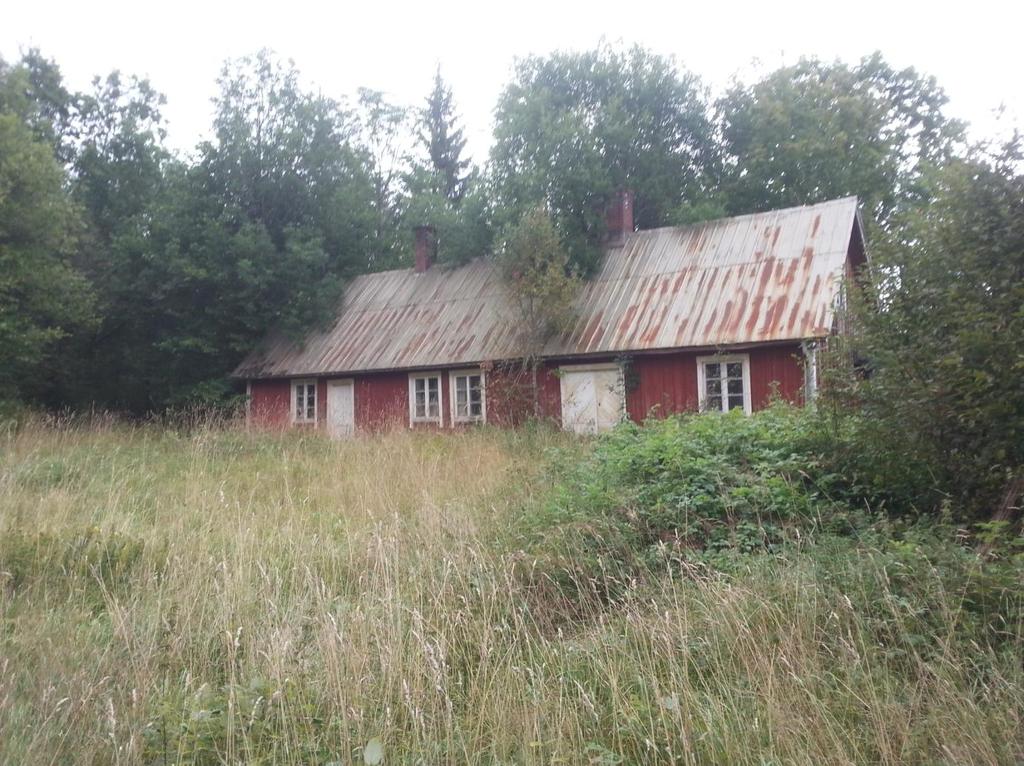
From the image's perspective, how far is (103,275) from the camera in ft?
77.1

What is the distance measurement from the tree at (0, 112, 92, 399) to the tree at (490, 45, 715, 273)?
10769mm

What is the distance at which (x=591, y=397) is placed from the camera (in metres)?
17.5

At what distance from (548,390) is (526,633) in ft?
46.3

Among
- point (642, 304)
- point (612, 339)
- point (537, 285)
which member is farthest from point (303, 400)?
point (642, 304)

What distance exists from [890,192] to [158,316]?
22493 millimetres

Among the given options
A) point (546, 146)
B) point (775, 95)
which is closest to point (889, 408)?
point (546, 146)

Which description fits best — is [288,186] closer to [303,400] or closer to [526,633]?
[303,400]

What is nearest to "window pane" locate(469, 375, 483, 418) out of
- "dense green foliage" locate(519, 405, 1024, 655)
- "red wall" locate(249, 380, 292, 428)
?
"red wall" locate(249, 380, 292, 428)

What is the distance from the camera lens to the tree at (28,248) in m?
18.8

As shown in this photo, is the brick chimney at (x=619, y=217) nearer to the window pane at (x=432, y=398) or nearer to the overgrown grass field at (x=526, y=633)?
the window pane at (x=432, y=398)

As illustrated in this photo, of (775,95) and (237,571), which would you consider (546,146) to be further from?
(237,571)

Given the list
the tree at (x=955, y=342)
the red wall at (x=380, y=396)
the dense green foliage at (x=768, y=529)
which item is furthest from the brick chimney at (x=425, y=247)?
the tree at (x=955, y=342)

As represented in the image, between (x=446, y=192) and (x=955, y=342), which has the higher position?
(x=446, y=192)

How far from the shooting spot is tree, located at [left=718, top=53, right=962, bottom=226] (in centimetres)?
2611
